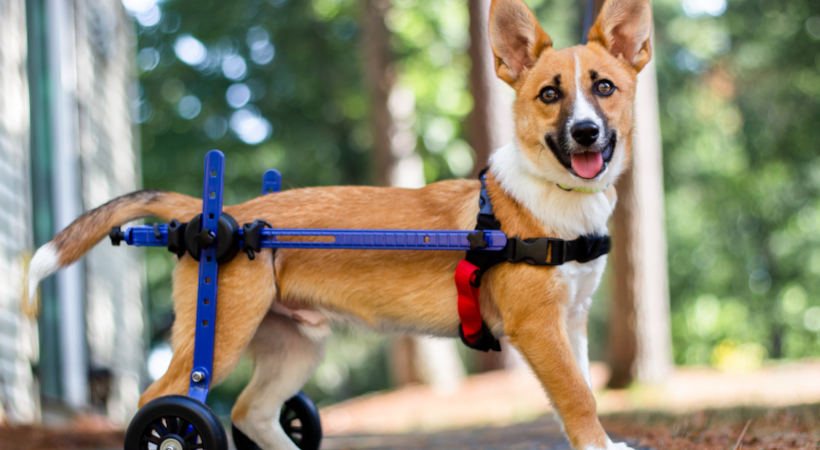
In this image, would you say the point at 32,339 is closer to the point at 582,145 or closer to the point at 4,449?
the point at 4,449

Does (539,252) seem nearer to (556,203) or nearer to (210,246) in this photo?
(556,203)

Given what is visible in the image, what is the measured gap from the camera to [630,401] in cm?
830

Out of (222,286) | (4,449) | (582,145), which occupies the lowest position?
(4,449)

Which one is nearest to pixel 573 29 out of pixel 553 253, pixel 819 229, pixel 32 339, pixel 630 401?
pixel 819 229

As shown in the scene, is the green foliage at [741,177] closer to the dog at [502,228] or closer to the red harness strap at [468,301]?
the dog at [502,228]

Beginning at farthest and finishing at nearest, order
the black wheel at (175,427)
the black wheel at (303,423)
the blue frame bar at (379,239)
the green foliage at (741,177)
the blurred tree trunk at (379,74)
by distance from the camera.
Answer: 1. the green foliage at (741,177)
2. the blurred tree trunk at (379,74)
3. the black wheel at (303,423)
4. the blue frame bar at (379,239)
5. the black wheel at (175,427)

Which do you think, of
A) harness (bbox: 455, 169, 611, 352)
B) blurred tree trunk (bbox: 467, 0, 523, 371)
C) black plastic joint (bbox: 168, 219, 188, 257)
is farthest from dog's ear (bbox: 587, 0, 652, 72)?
blurred tree trunk (bbox: 467, 0, 523, 371)

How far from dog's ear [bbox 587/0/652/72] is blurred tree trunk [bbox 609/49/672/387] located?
541cm

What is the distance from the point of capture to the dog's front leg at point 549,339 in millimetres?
3055

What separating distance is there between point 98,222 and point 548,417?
4.53 meters

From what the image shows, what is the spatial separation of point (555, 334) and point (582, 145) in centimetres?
82

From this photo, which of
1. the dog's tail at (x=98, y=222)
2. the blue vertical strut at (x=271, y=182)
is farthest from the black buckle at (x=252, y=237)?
the blue vertical strut at (x=271, y=182)

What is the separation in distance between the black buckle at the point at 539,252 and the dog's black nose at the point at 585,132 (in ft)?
1.45

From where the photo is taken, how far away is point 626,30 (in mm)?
3598
